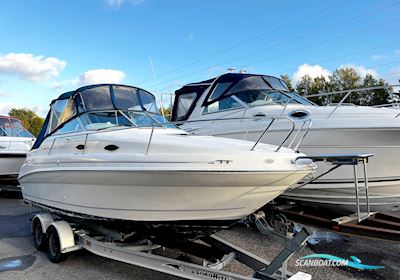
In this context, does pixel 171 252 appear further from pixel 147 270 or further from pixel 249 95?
pixel 249 95

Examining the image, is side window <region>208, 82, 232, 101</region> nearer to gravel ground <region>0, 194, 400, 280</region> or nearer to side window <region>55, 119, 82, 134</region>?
gravel ground <region>0, 194, 400, 280</region>

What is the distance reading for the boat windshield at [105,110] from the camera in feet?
15.8

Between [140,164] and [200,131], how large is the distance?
3.00m

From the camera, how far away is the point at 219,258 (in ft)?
13.2

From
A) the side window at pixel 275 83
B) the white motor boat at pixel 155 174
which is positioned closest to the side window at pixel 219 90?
the side window at pixel 275 83

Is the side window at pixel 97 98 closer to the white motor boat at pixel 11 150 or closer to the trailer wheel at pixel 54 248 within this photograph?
the trailer wheel at pixel 54 248

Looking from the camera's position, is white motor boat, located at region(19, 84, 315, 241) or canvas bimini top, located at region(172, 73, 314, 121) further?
canvas bimini top, located at region(172, 73, 314, 121)

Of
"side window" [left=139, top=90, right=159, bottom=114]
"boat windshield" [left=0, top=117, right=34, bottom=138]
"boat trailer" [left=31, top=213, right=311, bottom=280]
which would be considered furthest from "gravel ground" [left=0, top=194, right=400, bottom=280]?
"boat windshield" [left=0, top=117, right=34, bottom=138]

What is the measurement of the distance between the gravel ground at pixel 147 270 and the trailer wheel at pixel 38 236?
0.28 ft

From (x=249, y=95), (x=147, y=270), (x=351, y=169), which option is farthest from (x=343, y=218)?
(x=249, y=95)

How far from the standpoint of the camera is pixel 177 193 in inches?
134

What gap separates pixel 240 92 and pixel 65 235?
397cm

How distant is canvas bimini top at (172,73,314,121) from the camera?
6.66 m

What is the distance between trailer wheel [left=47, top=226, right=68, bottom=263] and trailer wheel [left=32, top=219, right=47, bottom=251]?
0.27 meters
